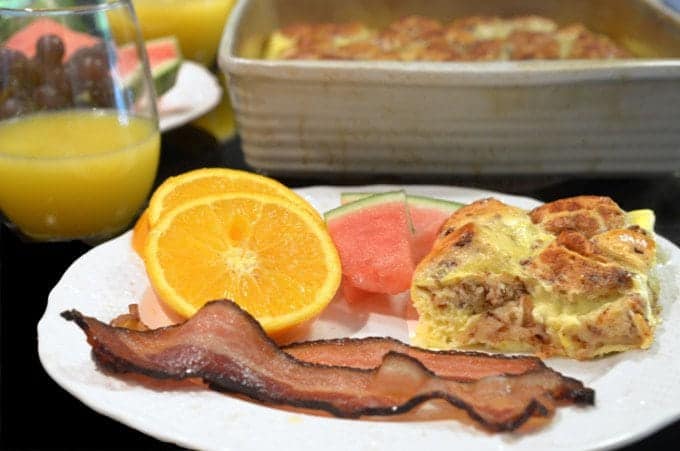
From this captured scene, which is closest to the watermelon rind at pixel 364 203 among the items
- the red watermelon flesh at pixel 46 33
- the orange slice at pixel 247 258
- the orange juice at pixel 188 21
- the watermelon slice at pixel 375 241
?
the watermelon slice at pixel 375 241

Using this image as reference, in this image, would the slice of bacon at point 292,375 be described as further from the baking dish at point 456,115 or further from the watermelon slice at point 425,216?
the baking dish at point 456,115

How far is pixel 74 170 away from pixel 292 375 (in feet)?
2.45

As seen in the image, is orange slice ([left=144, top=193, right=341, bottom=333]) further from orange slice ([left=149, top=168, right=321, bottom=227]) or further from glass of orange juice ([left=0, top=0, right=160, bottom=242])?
glass of orange juice ([left=0, top=0, right=160, bottom=242])

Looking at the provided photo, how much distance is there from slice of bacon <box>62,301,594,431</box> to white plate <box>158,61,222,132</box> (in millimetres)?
1023

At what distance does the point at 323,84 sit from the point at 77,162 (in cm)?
51

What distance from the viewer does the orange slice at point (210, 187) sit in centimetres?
146

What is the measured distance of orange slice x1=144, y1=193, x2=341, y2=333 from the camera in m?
1.26

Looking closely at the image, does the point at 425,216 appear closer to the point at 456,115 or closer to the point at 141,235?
the point at 456,115

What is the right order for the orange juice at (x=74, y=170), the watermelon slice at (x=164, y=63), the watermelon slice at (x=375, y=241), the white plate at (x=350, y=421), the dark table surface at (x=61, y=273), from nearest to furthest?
the white plate at (x=350, y=421) → the dark table surface at (x=61, y=273) → the watermelon slice at (x=375, y=241) → the orange juice at (x=74, y=170) → the watermelon slice at (x=164, y=63)

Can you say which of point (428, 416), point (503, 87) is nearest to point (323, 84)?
point (503, 87)

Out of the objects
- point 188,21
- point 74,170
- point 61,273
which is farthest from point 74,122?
point 188,21

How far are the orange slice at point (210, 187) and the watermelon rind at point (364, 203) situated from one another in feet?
0.14

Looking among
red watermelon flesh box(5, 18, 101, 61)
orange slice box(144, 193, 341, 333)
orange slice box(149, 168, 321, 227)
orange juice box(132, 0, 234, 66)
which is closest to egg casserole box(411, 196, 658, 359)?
orange slice box(144, 193, 341, 333)

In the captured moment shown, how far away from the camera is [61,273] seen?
1502 mm
